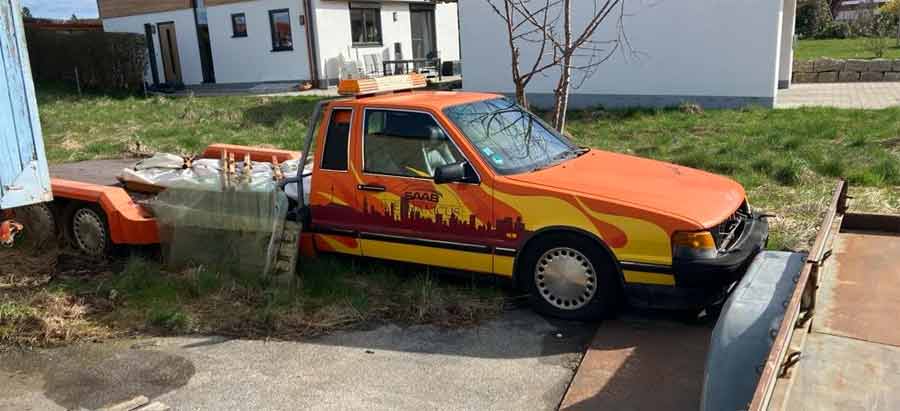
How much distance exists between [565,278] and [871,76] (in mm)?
17973

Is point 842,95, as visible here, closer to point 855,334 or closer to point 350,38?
point 350,38

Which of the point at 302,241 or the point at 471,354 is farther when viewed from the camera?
the point at 302,241

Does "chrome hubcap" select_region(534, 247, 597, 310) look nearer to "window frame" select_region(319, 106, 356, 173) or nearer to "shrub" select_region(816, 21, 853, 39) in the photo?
"window frame" select_region(319, 106, 356, 173)

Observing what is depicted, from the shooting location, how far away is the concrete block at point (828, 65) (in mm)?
19453

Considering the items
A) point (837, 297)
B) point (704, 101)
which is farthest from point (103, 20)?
point (837, 297)

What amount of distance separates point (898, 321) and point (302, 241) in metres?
4.12

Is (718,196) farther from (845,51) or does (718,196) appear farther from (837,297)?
(845,51)

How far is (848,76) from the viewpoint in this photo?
19.3 m

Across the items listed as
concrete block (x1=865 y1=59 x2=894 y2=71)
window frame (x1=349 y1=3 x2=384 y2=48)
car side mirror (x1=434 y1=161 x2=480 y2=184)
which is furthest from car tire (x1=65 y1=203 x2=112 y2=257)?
concrete block (x1=865 y1=59 x2=894 y2=71)

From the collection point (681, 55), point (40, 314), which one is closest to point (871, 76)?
point (681, 55)


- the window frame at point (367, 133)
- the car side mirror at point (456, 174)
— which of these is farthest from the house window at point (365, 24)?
the car side mirror at point (456, 174)

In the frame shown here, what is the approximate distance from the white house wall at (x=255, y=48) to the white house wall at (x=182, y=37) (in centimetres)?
106

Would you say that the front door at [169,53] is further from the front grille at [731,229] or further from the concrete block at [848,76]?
the front grille at [731,229]

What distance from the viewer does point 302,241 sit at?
19.1 feet
